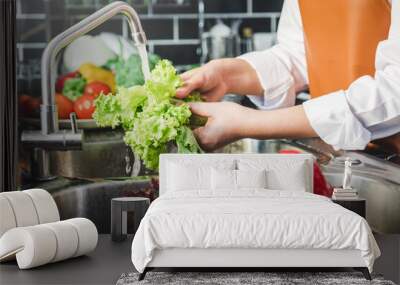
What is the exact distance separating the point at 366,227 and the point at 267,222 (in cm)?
66

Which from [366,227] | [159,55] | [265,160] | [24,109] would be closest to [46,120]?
[24,109]

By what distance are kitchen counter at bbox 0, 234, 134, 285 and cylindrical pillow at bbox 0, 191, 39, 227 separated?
1.06 feet

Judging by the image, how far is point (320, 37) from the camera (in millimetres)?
7008

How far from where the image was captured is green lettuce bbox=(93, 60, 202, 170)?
7.12 m

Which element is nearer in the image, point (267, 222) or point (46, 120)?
point (267, 222)

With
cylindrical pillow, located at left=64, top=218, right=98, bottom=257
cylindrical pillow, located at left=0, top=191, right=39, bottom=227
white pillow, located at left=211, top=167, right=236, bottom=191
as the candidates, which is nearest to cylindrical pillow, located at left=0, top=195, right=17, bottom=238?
cylindrical pillow, located at left=0, top=191, right=39, bottom=227

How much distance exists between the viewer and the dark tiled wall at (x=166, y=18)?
286 inches

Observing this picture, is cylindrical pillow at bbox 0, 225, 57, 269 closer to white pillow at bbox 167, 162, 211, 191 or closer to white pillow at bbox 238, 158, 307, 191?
white pillow at bbox 167, 162, 211, 191

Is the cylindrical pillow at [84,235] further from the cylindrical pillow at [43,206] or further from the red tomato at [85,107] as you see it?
the red tomato at [85,107]

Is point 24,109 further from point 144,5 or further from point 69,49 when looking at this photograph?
point 144,5

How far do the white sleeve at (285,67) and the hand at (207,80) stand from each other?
0.32 metres

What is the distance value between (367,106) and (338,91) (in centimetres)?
31

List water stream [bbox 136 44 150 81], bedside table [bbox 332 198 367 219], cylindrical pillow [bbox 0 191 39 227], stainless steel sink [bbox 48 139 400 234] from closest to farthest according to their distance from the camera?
cylindrical pillow [bbox 0 191 39 227], bedside table [bbox 332 198 367 219], stainless steel sink [bbox 48 139 400 234], water stream [bbox 136 44 150 81]

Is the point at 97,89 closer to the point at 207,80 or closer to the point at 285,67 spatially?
the point at 207,80
